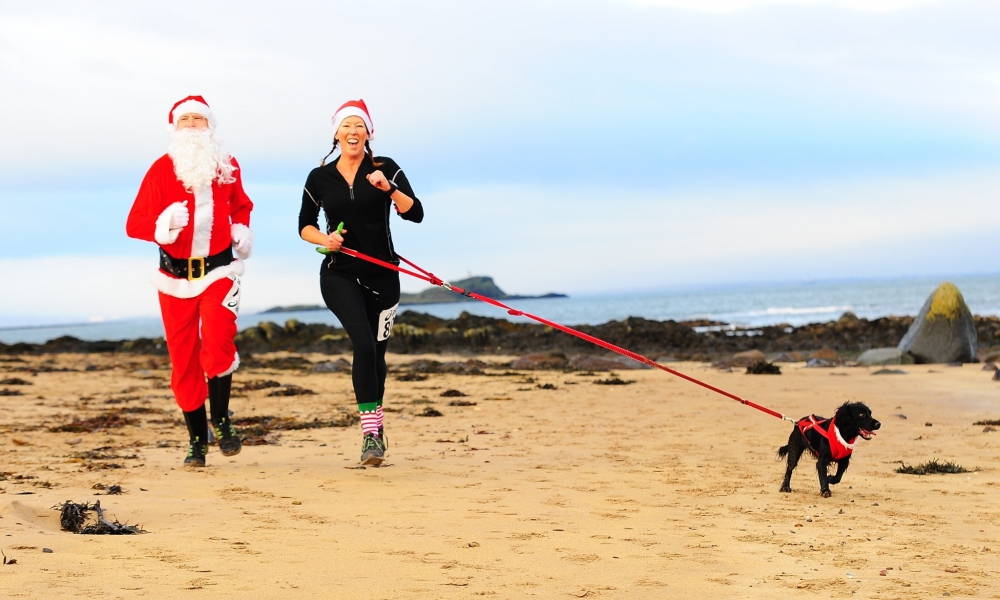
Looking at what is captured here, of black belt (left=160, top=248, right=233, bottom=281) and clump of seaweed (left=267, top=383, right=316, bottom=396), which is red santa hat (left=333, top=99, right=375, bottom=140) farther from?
clump of seaweed (left=267, top=383, right=316, bottom=396)

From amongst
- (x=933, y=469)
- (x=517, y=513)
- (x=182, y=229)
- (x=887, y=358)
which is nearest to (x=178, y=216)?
(x=182, y=229)

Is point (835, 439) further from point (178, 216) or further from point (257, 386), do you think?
point (257, 386)

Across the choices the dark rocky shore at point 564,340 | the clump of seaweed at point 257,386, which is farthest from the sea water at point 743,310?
the clump of seaweed at point 257,386

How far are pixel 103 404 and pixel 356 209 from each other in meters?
6.62

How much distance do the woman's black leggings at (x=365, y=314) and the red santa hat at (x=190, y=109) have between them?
1467 millimetres

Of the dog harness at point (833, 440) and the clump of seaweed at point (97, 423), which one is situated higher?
the dog harness at point (833, 440)

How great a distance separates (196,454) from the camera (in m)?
6.32

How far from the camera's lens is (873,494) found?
523 cm

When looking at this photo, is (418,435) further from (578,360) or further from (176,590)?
(578,360)

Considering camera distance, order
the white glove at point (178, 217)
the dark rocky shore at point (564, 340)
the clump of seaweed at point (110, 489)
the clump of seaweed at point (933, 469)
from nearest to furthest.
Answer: the clump of seaweed at point (110, 489)
the clump of seaweed at point (933, 469)
the white glove at point (178, 217)
the dark rocky shore at point (564, 340)

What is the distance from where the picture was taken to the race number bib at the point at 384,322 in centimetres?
627

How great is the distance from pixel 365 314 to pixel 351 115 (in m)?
1.31

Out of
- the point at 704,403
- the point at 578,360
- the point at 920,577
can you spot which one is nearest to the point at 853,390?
the point at 704,403

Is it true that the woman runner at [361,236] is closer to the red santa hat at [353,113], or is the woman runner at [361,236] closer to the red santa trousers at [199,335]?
the red santa hat at [353,113]
